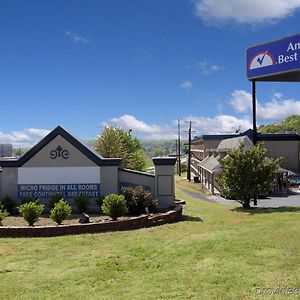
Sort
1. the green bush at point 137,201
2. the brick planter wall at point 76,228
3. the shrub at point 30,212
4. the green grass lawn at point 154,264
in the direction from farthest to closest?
the green bush at point 137,201 → the shrub at point 30,212 → the brick planter wall at point 76,228 → the green grass lawn at point 154,264

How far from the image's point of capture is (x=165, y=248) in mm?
12969

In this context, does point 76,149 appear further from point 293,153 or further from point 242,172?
point 293,153

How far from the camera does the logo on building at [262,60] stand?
28847 mm

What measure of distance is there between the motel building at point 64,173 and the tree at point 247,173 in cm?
494

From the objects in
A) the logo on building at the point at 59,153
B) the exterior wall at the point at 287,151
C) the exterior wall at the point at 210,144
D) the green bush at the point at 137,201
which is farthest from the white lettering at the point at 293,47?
the exterior wall at the point at 210,144

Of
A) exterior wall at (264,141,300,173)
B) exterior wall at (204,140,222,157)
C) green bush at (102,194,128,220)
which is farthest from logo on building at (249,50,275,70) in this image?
exterior wall at (204,140,222,157)

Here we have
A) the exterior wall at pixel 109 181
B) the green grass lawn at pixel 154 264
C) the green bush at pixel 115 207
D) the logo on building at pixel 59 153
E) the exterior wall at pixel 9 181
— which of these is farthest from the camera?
the logo on building at pixel 59 153

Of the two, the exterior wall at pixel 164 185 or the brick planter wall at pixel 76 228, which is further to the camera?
the exterior wall at pixel 164 185

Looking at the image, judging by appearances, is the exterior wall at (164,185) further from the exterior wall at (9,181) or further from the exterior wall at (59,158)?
the exterior wall at (9,181)

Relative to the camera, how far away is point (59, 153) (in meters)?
24.2

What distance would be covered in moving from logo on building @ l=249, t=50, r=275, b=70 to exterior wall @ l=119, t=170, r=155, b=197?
42.3 ft

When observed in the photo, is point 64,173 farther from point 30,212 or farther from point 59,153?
point 30,212

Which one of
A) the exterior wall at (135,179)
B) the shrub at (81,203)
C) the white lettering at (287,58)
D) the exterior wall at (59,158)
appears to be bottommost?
the shrub at (81,203)

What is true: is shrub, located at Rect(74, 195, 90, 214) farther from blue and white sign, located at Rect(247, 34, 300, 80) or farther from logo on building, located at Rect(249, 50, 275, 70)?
logo on building, located at Rect(249, 50, 275, 70)
